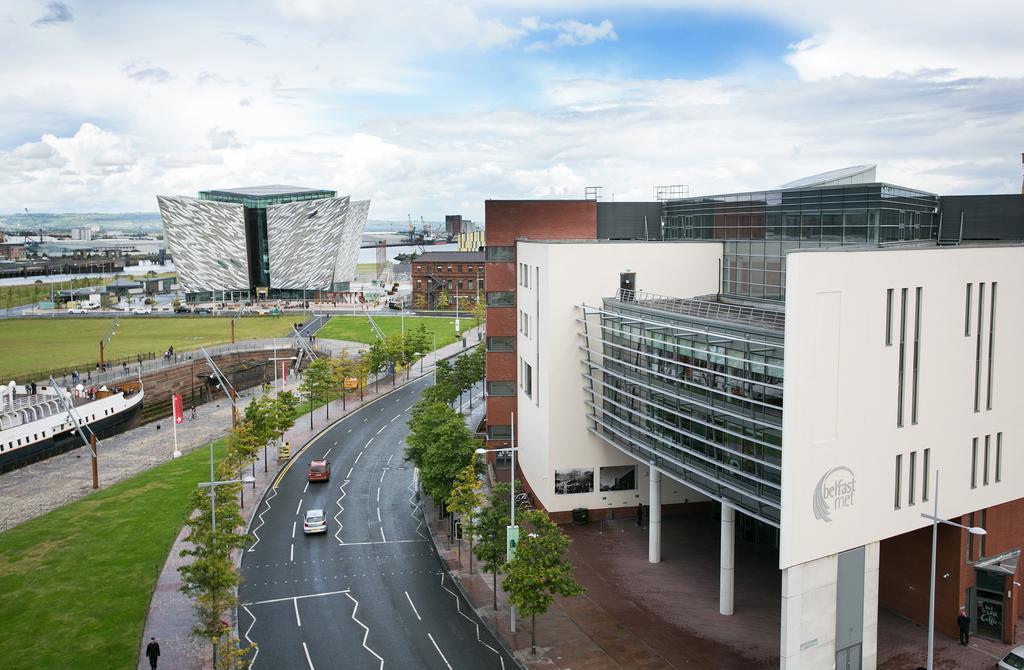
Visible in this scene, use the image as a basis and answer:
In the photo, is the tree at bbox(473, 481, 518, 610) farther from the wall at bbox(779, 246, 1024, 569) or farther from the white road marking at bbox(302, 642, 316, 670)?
the wall at bbox(779, 246, 1024, 569)

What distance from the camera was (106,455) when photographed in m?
72.6

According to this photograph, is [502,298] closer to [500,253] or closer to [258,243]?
[500,253]

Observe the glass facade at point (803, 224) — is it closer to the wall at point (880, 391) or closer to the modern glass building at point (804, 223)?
the modern glass building at point (804, 223)

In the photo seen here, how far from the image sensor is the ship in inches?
2712

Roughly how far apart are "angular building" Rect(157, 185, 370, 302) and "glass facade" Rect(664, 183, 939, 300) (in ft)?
462

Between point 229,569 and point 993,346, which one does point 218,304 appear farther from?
point 993,346

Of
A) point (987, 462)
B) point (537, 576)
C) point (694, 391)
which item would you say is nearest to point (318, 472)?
point (537, 576)

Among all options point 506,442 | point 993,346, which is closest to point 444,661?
point 993,346

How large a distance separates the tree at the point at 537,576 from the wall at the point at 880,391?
29.3 feet

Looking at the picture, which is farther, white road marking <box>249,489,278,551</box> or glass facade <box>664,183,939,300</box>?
white road marking <box>249,489,278,551</box>

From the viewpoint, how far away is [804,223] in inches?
1950

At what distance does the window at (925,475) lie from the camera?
33031mm

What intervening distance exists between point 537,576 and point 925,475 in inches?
622

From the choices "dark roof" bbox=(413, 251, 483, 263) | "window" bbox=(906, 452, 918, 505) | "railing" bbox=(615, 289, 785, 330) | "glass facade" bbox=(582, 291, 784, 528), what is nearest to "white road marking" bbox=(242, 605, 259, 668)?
→ "glass facade" bbox=(582, 291, 784, 528)
